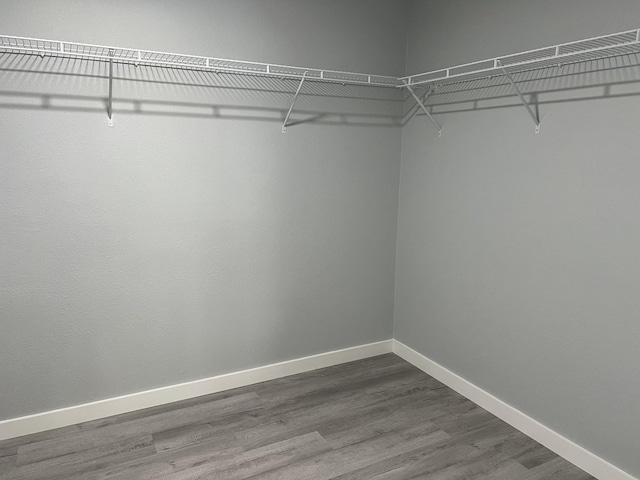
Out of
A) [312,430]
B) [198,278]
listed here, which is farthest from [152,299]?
[312,430]

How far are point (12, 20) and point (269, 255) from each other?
163 cm

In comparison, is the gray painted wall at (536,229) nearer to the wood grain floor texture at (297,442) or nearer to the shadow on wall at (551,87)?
the shadow on wall at (551,87)

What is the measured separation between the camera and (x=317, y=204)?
9.55 ft

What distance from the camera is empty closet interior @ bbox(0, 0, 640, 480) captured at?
2.06 m

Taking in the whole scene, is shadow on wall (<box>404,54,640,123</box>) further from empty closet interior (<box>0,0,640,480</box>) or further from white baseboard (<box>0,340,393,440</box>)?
white baseboard (<box>0,340,393,440</box>)

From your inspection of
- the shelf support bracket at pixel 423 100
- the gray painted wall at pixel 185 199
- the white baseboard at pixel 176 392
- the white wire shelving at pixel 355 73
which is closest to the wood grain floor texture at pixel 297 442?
the white baseboard at pixel 176 392

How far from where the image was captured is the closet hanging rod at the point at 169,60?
2.06 m

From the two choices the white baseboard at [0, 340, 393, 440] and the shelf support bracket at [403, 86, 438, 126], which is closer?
the white baseboard at [0, 340, 393, 440]

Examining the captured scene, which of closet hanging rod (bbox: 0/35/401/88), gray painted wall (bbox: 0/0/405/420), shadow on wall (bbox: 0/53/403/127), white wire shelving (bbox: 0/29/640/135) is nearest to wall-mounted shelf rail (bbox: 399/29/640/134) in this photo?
white wire shelving (bbox: 0/29/640/135)

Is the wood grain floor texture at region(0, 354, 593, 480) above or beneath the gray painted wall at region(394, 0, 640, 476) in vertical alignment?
beneath

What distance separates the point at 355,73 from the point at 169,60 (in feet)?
3.49

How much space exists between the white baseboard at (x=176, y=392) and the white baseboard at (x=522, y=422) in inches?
15.8

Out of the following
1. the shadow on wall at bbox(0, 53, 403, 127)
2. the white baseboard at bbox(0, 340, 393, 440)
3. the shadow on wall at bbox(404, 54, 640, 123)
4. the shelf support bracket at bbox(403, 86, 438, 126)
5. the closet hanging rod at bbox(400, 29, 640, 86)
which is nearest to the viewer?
the closet hanging rod at bbox(400, 29, 640, 86)

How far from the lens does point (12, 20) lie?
208 cm
